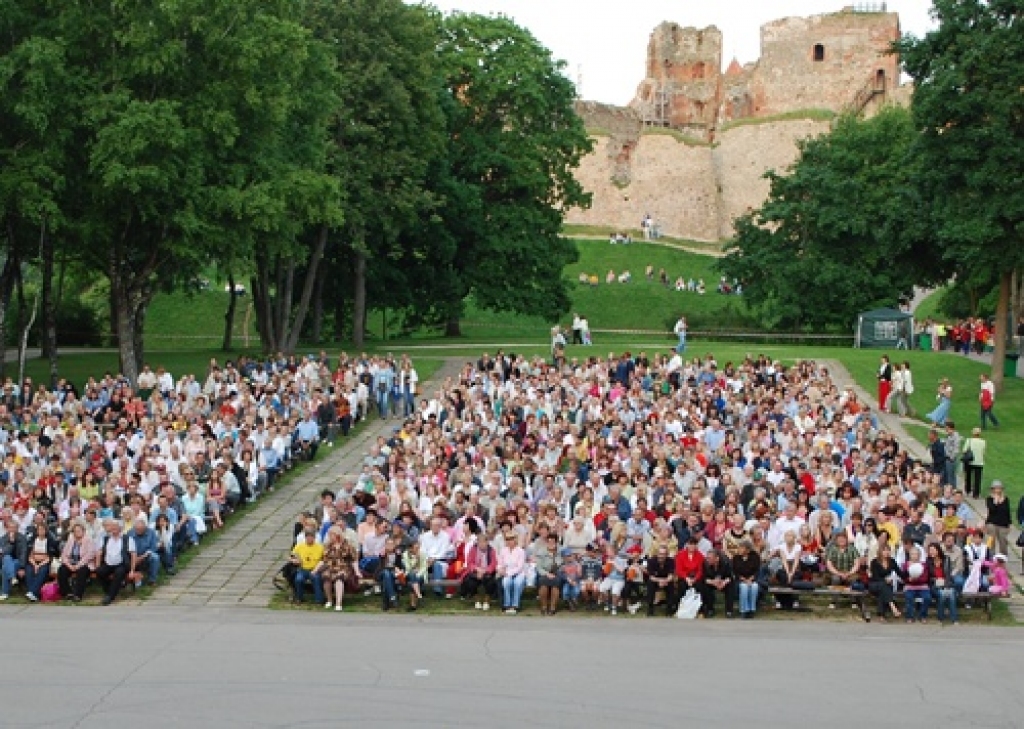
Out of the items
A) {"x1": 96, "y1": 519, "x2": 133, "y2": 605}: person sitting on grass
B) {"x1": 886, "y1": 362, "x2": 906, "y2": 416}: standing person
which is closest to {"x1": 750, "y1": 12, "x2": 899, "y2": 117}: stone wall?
{"x1": 886, "y1": 362, "x2": 906, "y2": 416}: standing person

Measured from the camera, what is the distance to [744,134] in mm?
77938

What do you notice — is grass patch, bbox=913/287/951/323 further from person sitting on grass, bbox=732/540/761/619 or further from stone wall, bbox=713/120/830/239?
person sitting on grass, bbox=732/540/761/619

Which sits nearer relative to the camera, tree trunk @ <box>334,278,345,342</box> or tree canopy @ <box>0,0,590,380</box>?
tree canopy @ <box>0,0,590,380</box>

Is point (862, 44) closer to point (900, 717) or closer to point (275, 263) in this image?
point (275, 263)

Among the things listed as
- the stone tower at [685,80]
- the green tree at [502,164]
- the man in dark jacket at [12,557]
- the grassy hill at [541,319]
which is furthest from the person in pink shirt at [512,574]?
the stone tower at [685,80]

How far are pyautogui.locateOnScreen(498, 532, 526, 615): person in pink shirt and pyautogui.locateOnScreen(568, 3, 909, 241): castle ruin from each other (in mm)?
62387

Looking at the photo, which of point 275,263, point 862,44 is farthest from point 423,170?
point 862,44

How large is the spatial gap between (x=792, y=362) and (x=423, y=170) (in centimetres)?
1206

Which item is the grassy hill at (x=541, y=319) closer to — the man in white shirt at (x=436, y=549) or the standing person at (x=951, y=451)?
the standing person at (x=951, y=451)

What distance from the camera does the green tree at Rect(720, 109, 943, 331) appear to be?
46.3 meters

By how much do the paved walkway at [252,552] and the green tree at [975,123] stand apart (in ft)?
49.8

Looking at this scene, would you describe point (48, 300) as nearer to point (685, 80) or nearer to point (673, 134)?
point (673, 134)

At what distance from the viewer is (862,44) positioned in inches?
3115

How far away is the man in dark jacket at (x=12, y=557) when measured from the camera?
16.0 metres
